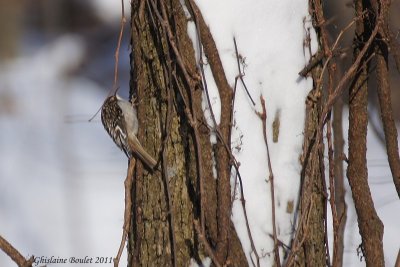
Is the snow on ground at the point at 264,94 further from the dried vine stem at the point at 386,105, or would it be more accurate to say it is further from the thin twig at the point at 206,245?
the dried vine stem at the point at 386,105

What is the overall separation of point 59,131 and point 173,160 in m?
3.41

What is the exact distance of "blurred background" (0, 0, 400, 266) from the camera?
439cm

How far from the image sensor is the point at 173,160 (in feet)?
7.18

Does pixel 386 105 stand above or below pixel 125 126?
below

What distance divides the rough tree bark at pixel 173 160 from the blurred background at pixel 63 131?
1.40 metres

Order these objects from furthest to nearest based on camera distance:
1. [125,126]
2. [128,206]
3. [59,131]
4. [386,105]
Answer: [59,131] → [125,126] → [386,105] → [128,206]

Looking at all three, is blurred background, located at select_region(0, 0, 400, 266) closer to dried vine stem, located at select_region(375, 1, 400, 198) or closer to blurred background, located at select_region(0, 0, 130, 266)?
blurred background, located at select_region(0, 0, 130, 266)

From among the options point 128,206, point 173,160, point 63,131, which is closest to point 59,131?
point 63,131

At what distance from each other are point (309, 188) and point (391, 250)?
5.30ft

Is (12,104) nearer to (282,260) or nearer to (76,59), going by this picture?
(76,59)

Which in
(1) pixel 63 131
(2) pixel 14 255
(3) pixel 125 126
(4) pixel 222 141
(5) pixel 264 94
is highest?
(1) pixel 63 131

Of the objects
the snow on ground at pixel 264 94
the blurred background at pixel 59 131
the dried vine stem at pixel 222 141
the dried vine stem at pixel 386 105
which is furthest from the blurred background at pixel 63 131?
the dried vine stem at pixel 222 141

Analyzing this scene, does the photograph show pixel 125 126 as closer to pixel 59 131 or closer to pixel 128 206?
pixel 128 206

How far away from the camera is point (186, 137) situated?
2172 mm
